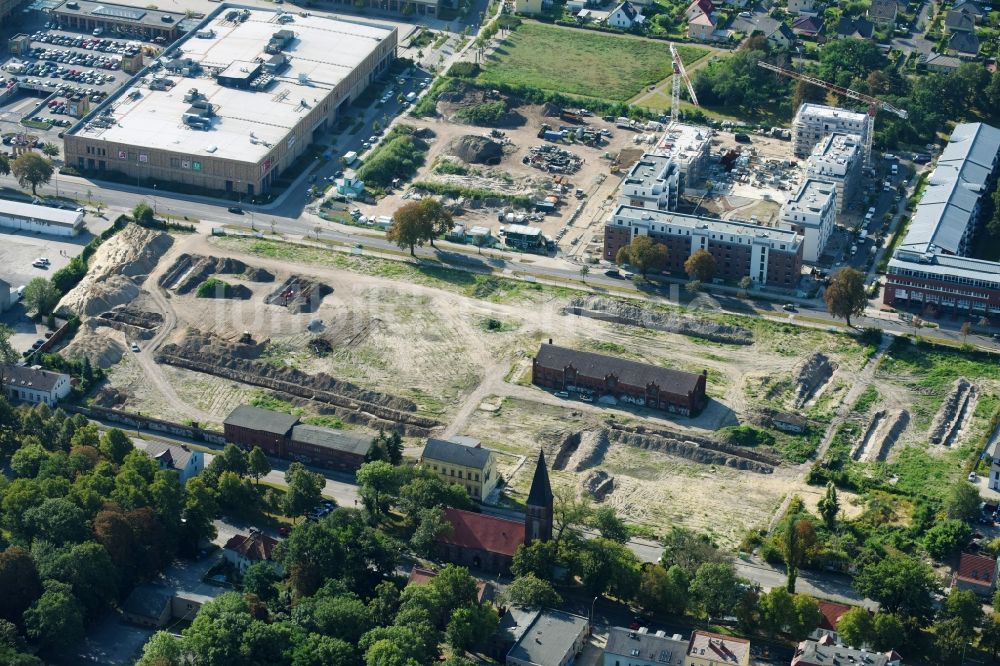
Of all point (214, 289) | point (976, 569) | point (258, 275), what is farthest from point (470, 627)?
point (258, 275)

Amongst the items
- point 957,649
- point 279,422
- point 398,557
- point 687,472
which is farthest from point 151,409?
point 957,649

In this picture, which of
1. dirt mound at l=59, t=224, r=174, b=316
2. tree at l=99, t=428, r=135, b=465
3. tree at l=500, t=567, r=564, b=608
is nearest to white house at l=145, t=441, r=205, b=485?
tree at l=99, t=428, r=135, b=465

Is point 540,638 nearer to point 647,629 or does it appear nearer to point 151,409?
point 647,629

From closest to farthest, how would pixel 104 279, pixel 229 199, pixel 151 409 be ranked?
pixel 151 409 < pixel 104 279 < pixel 229 199

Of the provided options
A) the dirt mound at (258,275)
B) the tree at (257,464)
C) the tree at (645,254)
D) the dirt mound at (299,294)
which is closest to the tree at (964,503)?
the tree at (645,254)

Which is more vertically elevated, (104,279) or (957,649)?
(957,649)
